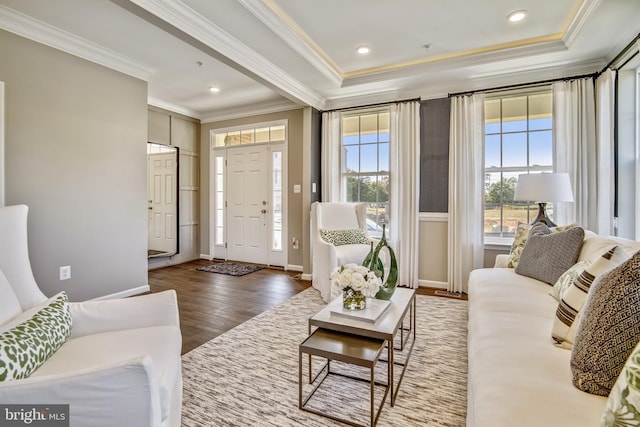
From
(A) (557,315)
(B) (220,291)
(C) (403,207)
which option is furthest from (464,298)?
(B) (220,291)

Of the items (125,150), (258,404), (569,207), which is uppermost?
(125,150)

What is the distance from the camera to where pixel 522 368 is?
3.87 feet

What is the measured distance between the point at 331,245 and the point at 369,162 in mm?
1560

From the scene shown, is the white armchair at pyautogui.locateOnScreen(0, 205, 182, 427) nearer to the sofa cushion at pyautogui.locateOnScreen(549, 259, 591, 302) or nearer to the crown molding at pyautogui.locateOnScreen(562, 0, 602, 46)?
the sofa cushion at pyautogui.locateOnScreen(549, 259, 591, 302)

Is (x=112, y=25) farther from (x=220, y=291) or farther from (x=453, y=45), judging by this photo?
(x=453, y=45)

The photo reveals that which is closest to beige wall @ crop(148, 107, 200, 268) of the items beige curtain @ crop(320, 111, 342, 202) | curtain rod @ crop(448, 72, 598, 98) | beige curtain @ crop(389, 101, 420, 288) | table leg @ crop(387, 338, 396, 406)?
beige curtain @ crop(320, 111, 342, 202)

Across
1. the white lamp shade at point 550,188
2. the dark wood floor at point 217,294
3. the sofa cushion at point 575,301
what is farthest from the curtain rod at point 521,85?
the sofa cushion at point 575,301

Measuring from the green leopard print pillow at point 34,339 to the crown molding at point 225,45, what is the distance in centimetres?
196

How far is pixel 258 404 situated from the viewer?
1734 mm

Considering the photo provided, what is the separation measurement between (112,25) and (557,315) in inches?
153

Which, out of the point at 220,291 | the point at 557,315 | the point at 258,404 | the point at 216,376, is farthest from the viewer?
the point at 220,291

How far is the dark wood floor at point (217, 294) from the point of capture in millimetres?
2816

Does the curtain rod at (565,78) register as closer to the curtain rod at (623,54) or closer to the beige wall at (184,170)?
the curtain rod at (623,54)

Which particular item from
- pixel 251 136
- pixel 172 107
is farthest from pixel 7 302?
pixel 172 107
